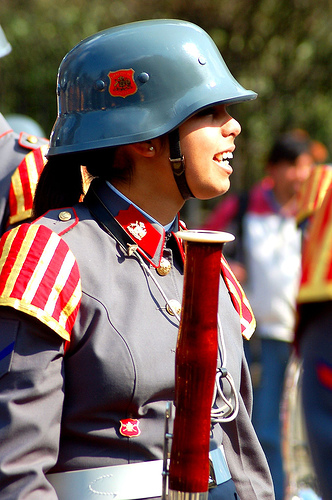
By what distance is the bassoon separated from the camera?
6.11ft

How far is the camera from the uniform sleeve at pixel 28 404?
1.93 m

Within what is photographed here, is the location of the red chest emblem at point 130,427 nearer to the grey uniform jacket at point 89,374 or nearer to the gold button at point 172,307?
the grey uniform jacket at point 89,374

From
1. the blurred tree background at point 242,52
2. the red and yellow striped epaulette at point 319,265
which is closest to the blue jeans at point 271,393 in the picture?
the red and yellow striped epaulette at point 319,265

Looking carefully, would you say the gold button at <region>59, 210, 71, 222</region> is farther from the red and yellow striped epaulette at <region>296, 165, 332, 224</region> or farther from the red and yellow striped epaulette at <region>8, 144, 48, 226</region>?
the red and yellow striped epaulette at <region>296, 165, 332, 224</region>

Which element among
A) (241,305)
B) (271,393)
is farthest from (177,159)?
(271,393)

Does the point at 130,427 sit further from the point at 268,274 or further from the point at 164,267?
the point at 268,274

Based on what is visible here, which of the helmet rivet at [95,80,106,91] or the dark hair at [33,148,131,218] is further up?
the helmet rivet at [95,80,106,91]

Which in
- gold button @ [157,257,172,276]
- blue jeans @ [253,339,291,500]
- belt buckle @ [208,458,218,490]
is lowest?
blue jeans @ [253,339,291,500]

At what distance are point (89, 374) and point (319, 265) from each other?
0.98 meters

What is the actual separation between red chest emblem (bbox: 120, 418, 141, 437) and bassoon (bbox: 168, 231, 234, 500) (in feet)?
0.59

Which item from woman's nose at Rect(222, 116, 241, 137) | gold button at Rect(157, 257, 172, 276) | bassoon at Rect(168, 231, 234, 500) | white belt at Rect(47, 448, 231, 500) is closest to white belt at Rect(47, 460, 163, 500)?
white belt at Rect(47, 448, 231, 500)

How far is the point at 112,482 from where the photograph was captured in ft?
6.64

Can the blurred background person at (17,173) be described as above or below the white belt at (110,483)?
above

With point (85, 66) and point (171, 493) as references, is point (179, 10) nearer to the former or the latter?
point (85, 66)
